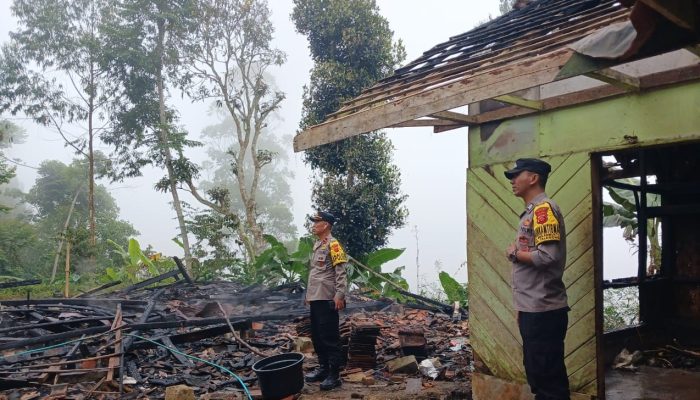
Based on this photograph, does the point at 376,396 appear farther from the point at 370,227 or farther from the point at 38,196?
the point at 38,196

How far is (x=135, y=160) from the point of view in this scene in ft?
71.5

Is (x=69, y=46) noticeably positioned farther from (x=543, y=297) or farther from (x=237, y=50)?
(x=543, y=297)

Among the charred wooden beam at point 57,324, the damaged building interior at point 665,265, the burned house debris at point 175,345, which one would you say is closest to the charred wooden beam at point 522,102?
the damaged building interior at point 665,265

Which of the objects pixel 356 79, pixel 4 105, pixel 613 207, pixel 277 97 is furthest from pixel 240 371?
pixel 4 105

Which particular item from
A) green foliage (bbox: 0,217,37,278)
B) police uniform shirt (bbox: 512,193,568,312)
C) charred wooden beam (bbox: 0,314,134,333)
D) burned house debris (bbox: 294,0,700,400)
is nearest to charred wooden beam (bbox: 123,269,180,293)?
charred wooden beam (bbox: 0,314,134,333)

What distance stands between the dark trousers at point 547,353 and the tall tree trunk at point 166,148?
45.6 feet

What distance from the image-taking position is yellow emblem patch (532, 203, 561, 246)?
143 inches

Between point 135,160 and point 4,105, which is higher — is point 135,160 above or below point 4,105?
below

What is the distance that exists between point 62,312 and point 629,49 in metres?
9.33

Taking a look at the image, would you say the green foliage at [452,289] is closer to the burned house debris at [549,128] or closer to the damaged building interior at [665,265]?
the damaged building interior at [665,265]

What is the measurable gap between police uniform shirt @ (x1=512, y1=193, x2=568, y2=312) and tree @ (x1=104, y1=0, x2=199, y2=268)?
15934 millimetres

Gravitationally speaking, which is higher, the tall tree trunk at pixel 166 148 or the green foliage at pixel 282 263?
the tall tree trunk at pixel 166 148

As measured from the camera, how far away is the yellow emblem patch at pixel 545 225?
11.9 ft

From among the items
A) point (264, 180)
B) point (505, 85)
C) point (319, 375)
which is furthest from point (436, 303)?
point (264, 180)
